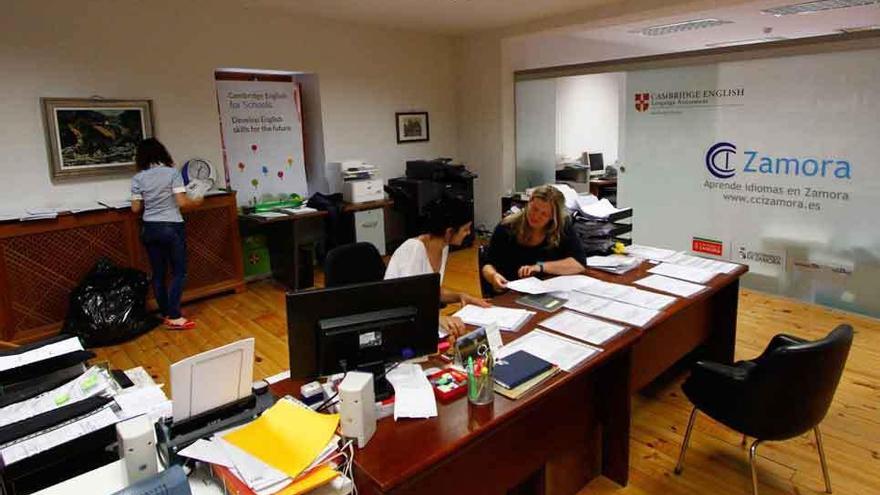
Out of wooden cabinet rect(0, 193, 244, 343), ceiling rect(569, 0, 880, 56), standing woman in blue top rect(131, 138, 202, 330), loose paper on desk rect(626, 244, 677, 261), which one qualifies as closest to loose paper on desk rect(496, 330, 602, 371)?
loose paper on desk rect(626, 244, 677, 261)

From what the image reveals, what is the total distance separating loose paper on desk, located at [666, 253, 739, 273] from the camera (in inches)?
117

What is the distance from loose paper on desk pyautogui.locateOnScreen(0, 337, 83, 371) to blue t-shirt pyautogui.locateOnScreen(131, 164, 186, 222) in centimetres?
241

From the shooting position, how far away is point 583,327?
7.38ft

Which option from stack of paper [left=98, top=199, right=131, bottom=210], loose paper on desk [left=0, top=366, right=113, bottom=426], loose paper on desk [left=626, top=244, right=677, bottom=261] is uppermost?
stack of paper [left=98, top=199, right=131, bottom=210]

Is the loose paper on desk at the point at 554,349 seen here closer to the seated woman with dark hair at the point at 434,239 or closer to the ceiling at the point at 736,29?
the seated woman with dark hair at the point at 434,239

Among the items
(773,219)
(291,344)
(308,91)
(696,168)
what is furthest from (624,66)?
(291,344)

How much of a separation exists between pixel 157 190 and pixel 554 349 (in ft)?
10.9

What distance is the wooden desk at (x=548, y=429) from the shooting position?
1.48 m

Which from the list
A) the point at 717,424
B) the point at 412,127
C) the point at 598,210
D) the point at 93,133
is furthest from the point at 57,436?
the point at 412,127

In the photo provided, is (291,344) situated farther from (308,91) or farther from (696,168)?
(308,91)

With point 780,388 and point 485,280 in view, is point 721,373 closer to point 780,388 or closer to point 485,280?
point 780,388

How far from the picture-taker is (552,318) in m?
2.35

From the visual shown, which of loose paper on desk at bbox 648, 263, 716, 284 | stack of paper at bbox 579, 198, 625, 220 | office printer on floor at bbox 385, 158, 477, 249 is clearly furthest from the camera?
office printer on floor at bbox 385, 158, 477, 249

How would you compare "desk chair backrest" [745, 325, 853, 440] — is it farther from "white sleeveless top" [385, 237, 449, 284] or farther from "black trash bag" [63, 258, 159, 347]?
"black trash bag" [63, 258, 159, 347]
